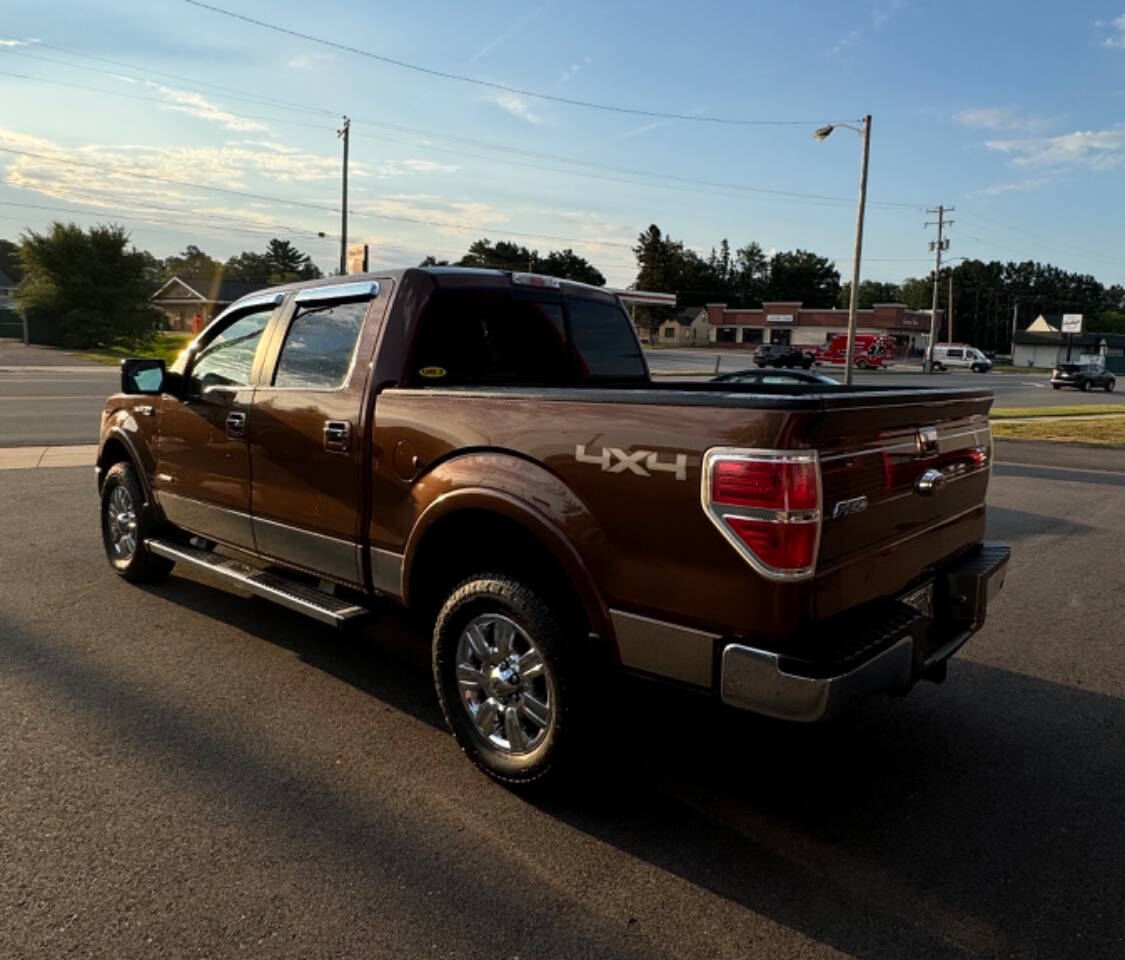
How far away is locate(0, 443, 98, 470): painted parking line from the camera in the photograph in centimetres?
1062

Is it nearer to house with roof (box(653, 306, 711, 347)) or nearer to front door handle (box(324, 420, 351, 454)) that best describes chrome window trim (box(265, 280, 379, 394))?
front door handle (box(324, 420, 351, 454))

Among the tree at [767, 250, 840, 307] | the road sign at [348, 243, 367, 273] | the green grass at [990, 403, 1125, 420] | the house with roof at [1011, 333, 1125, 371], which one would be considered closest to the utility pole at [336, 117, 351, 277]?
the road sign at [348, 243, 367, 273]

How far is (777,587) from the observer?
264 cm

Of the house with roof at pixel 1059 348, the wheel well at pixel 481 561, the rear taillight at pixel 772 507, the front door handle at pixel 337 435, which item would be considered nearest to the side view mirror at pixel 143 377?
the front door handle at pixel 337 435

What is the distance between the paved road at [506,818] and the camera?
260 cm

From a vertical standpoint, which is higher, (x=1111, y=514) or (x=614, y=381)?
(x=614, y=381)

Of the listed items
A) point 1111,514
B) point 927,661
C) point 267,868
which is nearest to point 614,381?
point 927,661

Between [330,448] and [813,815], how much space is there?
257 centimetres

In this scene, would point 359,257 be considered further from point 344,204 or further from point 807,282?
point 807,282

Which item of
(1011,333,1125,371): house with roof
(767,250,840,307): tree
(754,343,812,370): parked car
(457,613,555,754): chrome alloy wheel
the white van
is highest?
(767,250,840,307): tree

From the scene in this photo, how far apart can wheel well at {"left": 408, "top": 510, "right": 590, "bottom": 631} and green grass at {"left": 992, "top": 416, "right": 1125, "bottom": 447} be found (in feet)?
54.5

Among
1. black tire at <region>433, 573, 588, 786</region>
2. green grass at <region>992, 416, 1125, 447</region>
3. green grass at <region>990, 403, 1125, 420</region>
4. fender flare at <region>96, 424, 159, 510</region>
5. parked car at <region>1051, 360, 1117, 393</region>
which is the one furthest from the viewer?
parked car at <region>1051, 360, 1117, 393</region>

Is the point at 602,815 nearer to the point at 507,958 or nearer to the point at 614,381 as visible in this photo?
the point at 507,958

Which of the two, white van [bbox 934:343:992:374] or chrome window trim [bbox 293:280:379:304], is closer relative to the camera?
chrome window trim [bbox 293:280:379:304]
